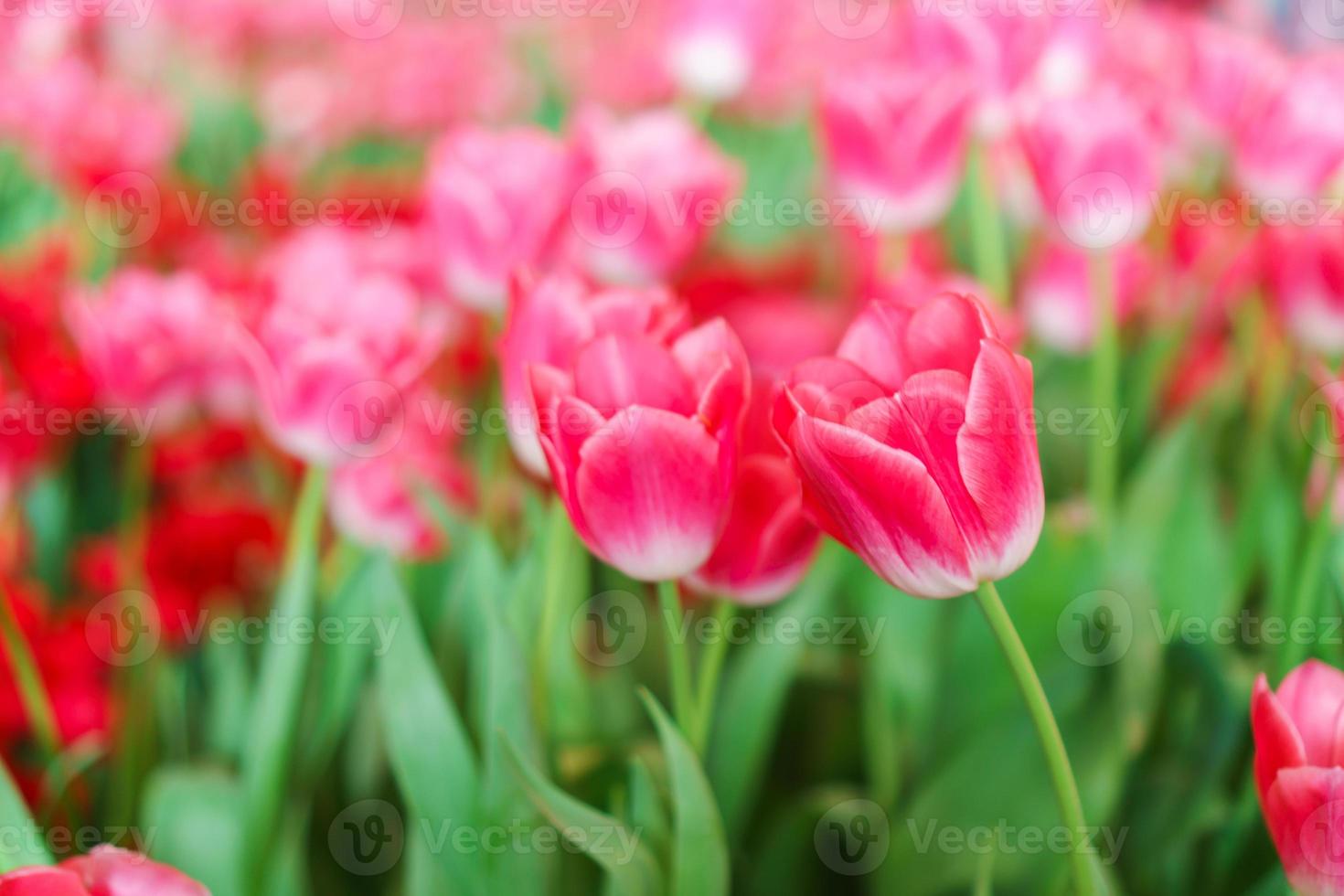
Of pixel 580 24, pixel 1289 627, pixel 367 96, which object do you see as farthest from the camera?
pixel 580 24

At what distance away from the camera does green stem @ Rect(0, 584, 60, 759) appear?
44cm

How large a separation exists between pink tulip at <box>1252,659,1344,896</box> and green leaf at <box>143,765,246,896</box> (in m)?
0.39

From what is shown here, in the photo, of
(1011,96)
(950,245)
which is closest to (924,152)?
(1011,96)

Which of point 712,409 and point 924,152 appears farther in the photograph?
point 924,152

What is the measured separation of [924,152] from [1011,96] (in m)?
0.09

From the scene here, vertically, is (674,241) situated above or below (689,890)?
above

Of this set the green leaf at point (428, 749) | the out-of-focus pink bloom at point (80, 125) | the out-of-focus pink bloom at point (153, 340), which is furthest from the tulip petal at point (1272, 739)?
the out-of-focus pink bloom at point (80, 125)

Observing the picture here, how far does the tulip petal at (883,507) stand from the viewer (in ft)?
0.93

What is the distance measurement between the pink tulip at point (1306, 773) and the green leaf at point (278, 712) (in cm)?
37

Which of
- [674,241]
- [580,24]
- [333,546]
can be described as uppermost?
[580,24]

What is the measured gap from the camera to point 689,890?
0.36 metres

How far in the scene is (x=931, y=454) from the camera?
30 cm

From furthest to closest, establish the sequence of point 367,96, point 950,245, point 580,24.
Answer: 1. point 580,24
2. point 367,96
3. point 950,245

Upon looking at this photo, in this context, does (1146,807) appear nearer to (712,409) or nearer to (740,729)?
(740,729)
